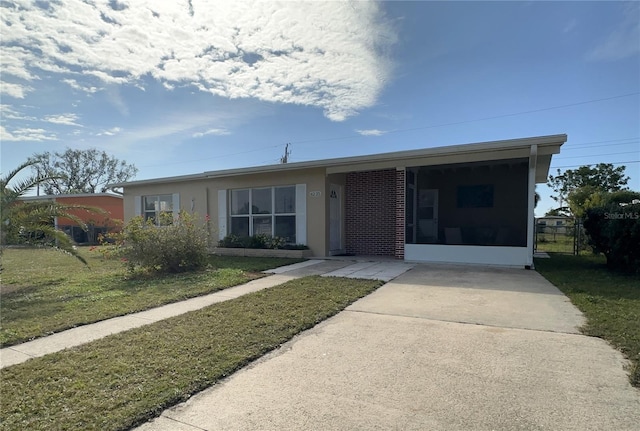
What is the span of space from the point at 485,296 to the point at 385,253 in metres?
5.99

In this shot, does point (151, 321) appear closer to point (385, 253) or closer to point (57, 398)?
point (57, 398)

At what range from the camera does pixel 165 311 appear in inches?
204

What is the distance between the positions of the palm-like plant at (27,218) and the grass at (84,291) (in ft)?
2.89

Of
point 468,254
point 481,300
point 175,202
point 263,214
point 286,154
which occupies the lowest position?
point 481,300

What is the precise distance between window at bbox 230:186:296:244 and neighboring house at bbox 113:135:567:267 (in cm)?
4

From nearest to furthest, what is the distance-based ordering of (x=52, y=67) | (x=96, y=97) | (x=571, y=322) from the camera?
(x=571, y=322)
(x=52, y=67)
(x=96, y=97)

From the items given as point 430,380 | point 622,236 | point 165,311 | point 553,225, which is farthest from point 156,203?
point 553,225

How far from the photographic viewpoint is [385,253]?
11828 mm

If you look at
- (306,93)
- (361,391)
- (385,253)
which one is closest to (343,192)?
(385,253)

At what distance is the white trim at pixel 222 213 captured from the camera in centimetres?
1341

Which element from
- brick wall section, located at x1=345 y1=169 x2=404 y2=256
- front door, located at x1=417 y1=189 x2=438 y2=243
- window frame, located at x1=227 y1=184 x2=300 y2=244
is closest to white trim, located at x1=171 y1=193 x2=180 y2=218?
window frame, located at x1=227 y1=184 x2=300 y2=244

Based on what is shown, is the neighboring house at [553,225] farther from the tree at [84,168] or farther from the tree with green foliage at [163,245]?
the tree at [84,168]

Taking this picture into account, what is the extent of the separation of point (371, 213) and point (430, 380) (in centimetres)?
923

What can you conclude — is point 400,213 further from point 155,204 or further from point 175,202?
point 155,204
